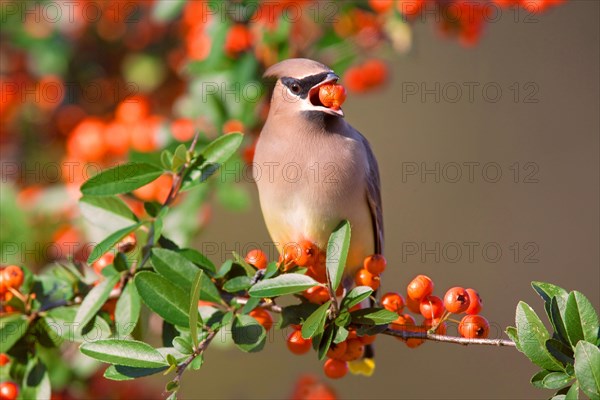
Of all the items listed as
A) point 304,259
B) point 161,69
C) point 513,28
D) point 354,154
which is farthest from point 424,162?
point 304,259

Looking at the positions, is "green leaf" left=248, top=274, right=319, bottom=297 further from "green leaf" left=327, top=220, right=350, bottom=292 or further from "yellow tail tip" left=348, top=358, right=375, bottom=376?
"yellow tail tip" left=348, top=358, right=375, bottom=376

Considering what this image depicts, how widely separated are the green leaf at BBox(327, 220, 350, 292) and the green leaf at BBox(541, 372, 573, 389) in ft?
1.71

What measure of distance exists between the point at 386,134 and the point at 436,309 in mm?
5220

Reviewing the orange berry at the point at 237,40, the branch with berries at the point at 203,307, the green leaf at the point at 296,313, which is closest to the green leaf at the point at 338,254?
the branch with berries at the point at 203,307

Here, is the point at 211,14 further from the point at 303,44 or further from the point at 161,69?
the point at 161,69

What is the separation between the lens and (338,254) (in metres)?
2.09

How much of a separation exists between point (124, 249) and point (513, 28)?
603 centimetres

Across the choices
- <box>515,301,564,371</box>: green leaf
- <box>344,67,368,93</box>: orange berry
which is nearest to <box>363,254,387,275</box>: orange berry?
<box>515,301,564,371</box>: green leaf

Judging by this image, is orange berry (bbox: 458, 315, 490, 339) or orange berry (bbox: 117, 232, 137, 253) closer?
orange berry (bbox: 458, 315, 490, 339)

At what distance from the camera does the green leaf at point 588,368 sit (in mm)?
1695

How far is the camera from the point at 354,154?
9.07 feet

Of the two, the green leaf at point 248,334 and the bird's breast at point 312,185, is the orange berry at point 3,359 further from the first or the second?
the bird's breast at point 312,185

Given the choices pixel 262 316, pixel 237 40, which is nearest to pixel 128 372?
pixel 262 316

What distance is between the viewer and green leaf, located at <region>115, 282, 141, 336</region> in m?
2.14
